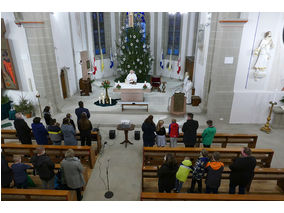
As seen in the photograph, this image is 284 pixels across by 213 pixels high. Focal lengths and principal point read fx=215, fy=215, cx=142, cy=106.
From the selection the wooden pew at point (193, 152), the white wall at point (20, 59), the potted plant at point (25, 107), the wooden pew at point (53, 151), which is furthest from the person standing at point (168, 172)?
the white wall at point (20, 59)

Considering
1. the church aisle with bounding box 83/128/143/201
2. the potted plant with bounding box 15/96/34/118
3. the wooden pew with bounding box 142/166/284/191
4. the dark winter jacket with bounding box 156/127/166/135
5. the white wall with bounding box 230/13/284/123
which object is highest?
the white wall with bounding box 230/13/284/123

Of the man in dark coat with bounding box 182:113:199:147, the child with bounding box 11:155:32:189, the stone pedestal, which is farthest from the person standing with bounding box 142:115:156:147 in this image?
the stone pedestal

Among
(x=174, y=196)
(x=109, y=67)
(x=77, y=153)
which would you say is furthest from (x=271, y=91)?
(x=109, y=67)

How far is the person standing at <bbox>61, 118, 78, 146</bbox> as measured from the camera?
5738 millimetres

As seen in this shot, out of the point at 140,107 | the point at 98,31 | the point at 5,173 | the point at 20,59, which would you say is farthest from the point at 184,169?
the point at 98,31

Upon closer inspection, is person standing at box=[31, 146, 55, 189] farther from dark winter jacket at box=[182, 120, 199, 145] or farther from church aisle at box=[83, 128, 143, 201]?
dark winter jacket at box=[182, 120, 199, 145]

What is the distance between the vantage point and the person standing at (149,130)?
236 inches

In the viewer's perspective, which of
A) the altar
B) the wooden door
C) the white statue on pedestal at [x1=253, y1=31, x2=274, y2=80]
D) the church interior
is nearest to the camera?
the church interior

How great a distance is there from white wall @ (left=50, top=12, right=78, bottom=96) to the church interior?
0.05m

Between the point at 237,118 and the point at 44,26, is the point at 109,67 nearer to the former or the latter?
the point at 44,26

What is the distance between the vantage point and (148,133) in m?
6.16

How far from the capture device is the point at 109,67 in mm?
17266

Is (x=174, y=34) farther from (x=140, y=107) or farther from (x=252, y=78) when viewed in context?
(x=252, y=78)

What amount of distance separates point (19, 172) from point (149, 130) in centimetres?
328
